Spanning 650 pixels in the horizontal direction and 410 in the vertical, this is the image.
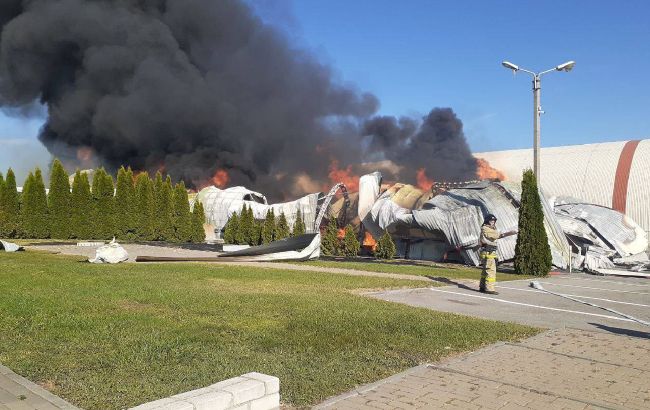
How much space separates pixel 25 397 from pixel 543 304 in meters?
7.48

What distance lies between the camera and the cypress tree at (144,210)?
31688 millimetres

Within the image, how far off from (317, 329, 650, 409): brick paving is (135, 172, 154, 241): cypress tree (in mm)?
29031

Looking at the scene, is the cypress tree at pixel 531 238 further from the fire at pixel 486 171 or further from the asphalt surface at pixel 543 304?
the fire at pixel 486 171

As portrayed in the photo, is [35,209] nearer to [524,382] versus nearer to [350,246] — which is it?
[350,246]

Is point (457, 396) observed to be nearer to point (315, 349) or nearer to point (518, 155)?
point (315, 349)

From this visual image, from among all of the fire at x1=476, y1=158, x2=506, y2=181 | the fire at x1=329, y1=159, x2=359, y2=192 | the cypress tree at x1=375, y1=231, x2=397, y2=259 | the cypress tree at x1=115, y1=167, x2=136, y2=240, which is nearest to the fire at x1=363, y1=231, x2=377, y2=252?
the cypress tree at x1=375, y1=231, x2=397, y2=259


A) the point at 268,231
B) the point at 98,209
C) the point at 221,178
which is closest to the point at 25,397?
the point at 268,231

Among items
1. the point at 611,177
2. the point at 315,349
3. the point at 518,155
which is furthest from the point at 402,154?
the point at 315,349

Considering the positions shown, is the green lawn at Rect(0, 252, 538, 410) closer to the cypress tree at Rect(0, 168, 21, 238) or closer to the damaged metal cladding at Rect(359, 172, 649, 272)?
the damaged metal cladding at Rect(359, 172, 649, 272)

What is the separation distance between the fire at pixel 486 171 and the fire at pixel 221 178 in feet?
70.6

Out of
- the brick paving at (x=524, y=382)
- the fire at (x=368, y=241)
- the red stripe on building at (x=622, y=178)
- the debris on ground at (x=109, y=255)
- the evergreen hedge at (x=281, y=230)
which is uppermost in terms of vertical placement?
the red stripe on building at (x=622, y=178)

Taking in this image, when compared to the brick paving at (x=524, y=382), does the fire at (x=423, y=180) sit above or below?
above

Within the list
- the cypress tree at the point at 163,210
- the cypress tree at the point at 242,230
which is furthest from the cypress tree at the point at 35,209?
the cypress tree at the point at 242,230

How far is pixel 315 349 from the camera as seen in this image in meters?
4.85
